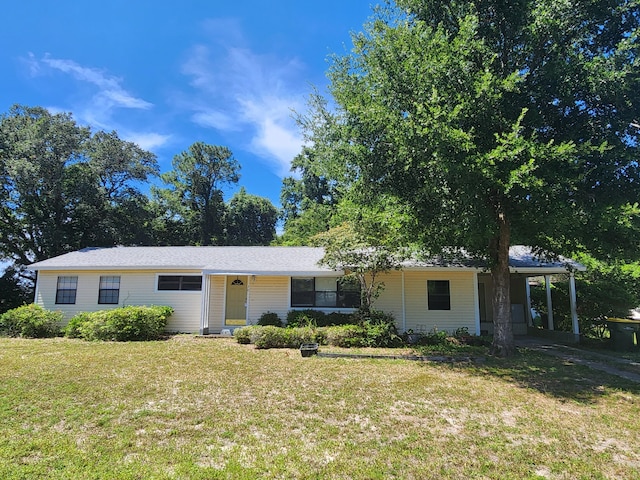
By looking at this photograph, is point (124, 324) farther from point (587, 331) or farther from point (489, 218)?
point (587, 331)

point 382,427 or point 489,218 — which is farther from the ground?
point 489,218

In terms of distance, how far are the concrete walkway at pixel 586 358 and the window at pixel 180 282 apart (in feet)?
40.3

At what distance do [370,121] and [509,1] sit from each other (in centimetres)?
449

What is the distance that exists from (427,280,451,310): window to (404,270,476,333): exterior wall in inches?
5.0

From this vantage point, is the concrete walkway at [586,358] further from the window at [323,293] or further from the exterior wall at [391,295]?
the window at [323,293]

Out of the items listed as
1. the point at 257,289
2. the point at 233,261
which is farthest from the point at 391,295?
the point at 233,261

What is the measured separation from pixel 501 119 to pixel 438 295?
314 inches

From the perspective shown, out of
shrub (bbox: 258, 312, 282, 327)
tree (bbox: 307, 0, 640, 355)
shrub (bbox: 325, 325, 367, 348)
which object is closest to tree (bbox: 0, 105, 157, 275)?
shrub (bbox: 258, 312, 282, 327)

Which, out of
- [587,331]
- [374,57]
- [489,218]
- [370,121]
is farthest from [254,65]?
[587,331]

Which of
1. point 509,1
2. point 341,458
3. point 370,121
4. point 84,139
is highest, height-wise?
point 84,139

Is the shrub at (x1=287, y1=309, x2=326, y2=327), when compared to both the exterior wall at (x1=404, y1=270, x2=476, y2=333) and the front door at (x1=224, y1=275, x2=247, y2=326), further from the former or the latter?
the exterior wall at (x1=404, y1=270, x2=476, y2=333)

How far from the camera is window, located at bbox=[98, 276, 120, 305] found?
15.8 m

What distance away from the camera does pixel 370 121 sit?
9125 millimetres

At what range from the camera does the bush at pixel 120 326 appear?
13.1 meters
